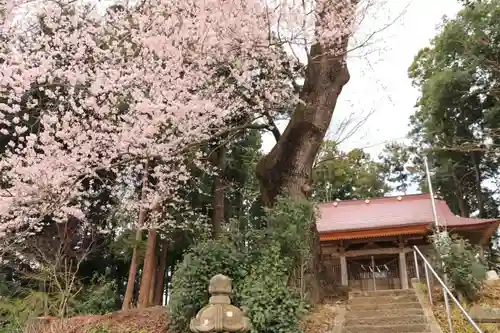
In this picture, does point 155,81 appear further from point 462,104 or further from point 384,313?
point 462,104

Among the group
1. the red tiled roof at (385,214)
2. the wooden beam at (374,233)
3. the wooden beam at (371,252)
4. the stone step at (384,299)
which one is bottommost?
the stone step at (384,299)

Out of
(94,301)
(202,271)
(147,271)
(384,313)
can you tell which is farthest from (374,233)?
(94,301)

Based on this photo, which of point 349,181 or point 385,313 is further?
point 349,181

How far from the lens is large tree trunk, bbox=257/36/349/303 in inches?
286

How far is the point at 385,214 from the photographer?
1284cm

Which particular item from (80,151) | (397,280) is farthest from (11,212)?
(397,280)

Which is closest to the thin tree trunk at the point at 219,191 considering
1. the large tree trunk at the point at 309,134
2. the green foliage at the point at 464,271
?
the large tree trunk at the point at 309,134

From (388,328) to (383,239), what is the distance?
5.82 metres

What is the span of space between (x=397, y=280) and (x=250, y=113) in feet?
22.2

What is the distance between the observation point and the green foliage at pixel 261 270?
537 centimetres

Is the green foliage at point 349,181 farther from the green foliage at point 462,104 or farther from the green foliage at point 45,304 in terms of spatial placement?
the green foliage at point 45,304

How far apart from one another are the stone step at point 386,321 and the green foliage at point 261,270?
43.0 inches

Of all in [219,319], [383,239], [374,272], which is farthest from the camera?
[374,272]

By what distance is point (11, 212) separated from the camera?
681 centimetres
